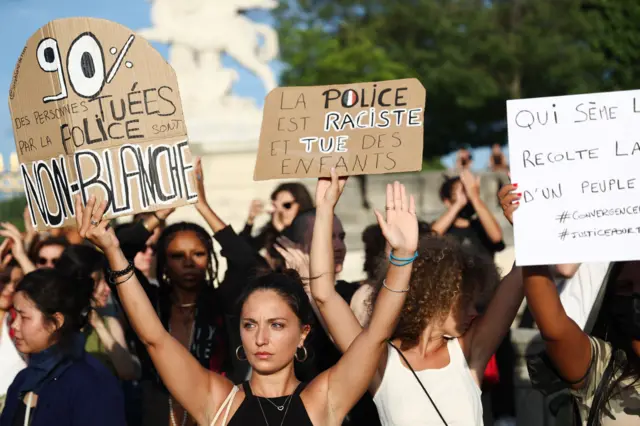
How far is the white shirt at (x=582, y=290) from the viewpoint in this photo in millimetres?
4758

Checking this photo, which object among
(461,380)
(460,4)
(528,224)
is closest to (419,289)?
(461,380)

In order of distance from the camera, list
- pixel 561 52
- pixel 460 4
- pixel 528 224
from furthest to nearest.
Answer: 1. pixel 460 4
2. pixel 561 52
3. pixel 528 224

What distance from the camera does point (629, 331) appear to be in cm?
342

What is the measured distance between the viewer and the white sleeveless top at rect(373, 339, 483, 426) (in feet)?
11.9

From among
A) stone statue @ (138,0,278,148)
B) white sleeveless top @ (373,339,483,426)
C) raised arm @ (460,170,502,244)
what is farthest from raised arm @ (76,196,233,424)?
stone statue @ (138,0,278,148)

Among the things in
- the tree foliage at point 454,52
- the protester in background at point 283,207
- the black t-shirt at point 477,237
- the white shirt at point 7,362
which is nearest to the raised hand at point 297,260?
the white shirt at point 7,362

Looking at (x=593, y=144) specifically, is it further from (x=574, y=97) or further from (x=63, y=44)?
(x=63, y=44)

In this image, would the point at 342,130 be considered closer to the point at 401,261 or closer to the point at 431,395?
the point at 401,261

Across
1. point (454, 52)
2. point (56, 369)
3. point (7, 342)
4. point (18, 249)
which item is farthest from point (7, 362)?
point (454, 52)

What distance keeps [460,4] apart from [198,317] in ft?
110

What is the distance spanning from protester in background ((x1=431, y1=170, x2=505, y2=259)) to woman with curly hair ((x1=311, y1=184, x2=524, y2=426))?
1.98 metres

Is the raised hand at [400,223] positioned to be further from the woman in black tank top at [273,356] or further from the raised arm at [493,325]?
the raised arm at [493,325]

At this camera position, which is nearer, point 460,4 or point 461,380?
point 461,380

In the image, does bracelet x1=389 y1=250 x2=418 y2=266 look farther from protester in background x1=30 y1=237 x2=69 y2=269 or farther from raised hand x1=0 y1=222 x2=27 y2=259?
protester in background x1=30 y1=237 x2=69 y2=269
